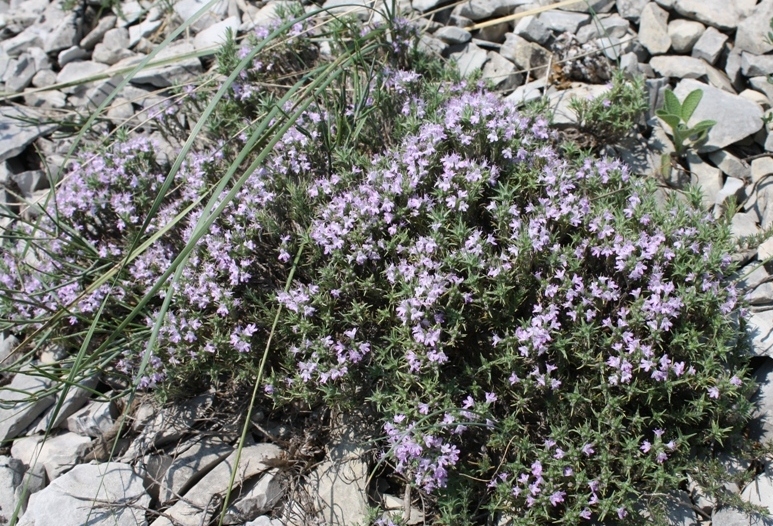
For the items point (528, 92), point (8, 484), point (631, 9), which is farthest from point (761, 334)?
point (8, 484)

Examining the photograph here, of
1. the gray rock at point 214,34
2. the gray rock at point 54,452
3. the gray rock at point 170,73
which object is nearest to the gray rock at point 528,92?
the gray rock at point 214,34

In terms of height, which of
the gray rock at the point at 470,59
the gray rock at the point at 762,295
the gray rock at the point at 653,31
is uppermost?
the gray rock at the point at 470,59

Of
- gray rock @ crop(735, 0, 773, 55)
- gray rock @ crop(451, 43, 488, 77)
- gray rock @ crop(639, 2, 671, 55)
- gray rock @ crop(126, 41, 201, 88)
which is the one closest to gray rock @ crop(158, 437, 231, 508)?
gray rock @ crop(126, 41, 201, 88)

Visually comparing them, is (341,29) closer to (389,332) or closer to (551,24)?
(551,24)

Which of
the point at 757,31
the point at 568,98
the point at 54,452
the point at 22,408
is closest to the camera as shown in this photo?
the point at 54,452

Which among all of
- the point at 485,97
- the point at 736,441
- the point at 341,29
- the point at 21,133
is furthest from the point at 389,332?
the point at 21,133

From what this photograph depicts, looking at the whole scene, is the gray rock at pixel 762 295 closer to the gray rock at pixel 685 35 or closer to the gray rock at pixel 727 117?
the gray rock at pixel 727 117

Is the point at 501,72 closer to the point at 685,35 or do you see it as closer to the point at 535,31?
the point at 535,31
